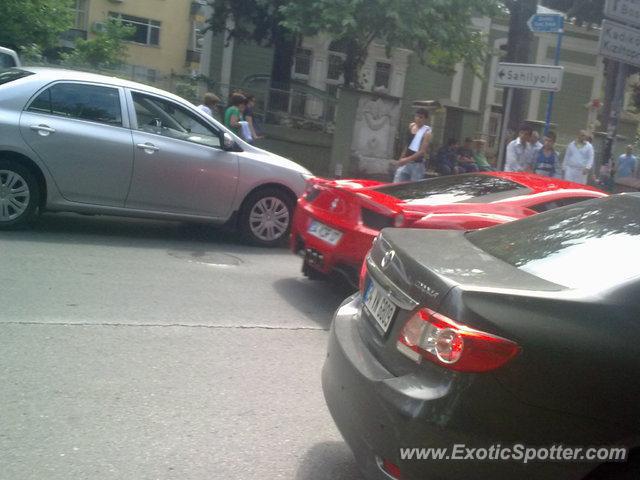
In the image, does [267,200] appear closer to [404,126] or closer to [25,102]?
[25,102]

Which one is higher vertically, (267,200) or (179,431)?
(267,200)

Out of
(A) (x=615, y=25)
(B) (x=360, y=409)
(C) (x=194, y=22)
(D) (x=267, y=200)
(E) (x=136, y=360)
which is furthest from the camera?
(C) (x=194, y=22)

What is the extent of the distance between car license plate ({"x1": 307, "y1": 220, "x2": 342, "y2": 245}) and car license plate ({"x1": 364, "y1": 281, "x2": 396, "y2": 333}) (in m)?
2.67

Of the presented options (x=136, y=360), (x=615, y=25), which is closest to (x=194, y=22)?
(x=615, y=25)

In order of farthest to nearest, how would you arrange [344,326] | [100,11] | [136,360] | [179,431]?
1. [100,11]
2. [136,360]
3. [179,431]
4. [344,326]

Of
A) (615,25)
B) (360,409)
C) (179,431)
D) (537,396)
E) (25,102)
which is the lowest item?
(179,431)

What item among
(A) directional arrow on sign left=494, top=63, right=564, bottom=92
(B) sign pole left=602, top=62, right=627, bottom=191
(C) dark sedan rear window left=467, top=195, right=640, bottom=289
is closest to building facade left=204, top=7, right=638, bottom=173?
(B) sign pole left=602, top=62, right=627, bottom=191

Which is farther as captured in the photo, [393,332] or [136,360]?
[136,360]

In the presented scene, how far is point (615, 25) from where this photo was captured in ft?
38.1

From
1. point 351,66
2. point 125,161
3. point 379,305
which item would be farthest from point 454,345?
point 351,66

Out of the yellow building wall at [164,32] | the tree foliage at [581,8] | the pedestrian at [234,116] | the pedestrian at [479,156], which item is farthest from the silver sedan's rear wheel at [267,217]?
the yellow building wall at [164,32]

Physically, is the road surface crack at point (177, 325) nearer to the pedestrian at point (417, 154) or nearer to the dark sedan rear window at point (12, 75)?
the dark sedan rear window at point (12, 75)

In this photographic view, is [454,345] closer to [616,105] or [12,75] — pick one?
[12,75]

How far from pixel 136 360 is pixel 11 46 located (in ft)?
53.1
